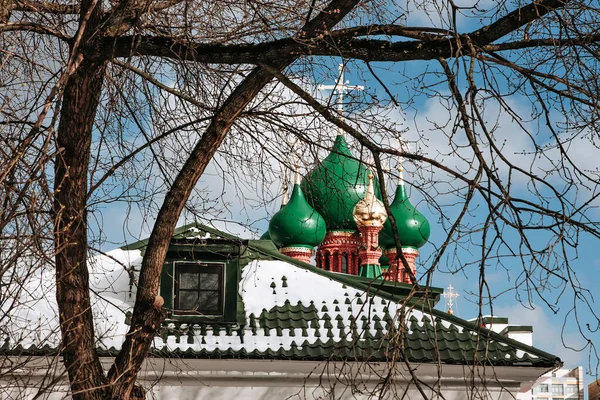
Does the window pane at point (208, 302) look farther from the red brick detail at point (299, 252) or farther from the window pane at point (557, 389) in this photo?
the window pane at point (557, 389)

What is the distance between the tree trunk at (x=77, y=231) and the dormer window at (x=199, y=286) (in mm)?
6319

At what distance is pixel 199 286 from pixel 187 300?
22 centimetres

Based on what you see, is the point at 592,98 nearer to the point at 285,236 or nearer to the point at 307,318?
the point at 307,318

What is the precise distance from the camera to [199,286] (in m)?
13.0

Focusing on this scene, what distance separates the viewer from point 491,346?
12391 millimetres

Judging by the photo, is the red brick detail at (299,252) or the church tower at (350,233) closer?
the church tower at (350,233)

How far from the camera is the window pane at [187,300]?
12875 millimetres

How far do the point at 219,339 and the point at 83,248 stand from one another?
599 centimetres

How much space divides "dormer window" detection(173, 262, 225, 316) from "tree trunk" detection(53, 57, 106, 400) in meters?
6.32

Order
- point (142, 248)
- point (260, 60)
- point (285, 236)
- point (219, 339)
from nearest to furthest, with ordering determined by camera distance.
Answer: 1. point (260, 60)
2. point (219, 339)
3. point (142, 248)
4. point (285, 236)

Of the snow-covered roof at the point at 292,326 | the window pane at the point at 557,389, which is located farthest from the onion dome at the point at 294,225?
the window pane at the point at 557,389

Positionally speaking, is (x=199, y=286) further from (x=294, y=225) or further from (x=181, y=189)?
(x=294, y=225)

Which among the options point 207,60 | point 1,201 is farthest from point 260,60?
point 1,201

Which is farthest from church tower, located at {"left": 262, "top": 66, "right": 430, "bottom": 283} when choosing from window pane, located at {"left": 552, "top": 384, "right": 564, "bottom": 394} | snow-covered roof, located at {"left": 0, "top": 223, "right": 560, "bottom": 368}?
window pane, located at {"left": 552, "top": 384, "right": 564, "bottom": 394}
